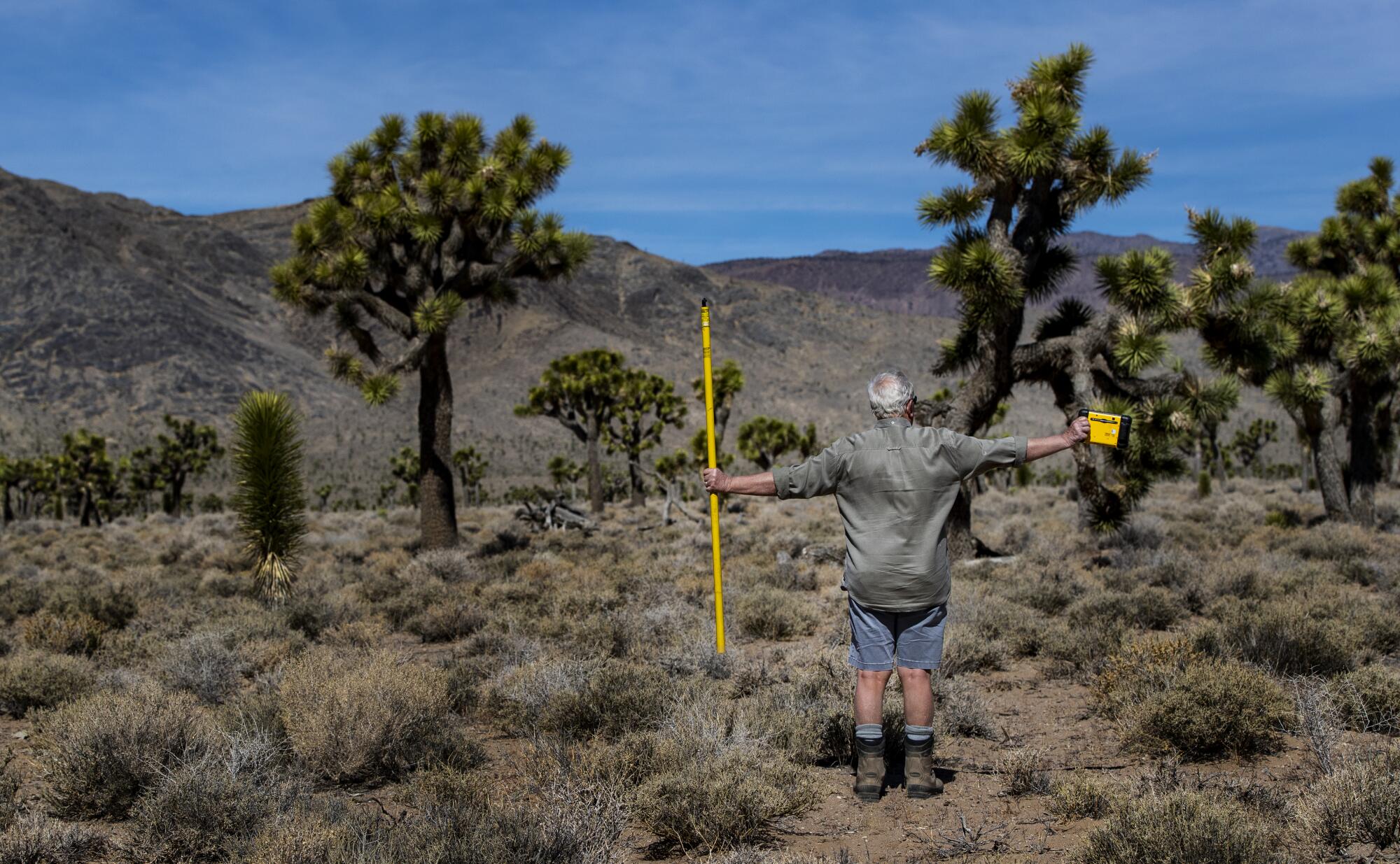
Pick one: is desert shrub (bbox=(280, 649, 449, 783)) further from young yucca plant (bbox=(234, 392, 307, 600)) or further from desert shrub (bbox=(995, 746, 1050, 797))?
young yucca plant (bbox=(234, 392, 307, 600))

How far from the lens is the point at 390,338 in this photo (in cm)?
10500

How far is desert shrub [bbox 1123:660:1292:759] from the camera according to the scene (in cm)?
552

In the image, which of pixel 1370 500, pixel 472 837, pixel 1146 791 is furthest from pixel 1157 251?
pixel 472 837

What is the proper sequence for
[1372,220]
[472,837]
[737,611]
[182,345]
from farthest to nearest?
[182,345], [1372,220], [737,611], [472,837]

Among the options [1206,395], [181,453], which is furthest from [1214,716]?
[181,453]

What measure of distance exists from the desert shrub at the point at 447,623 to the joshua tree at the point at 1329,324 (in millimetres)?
11238

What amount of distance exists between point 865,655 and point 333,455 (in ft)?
233

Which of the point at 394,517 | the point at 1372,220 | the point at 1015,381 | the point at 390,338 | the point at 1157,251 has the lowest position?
the point at 394,517

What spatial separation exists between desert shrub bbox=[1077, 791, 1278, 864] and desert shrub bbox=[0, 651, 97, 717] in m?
6.86

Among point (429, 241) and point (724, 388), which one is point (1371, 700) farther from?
point (724, 388)

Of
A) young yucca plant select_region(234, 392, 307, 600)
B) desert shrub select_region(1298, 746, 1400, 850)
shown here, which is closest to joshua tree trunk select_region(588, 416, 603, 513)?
young yucca plant select_region(234, 392, 307, 600)

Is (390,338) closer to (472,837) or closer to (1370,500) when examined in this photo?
(1370,500)

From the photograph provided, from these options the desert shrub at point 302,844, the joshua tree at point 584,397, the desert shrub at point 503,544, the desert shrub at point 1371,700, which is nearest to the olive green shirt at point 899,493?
the desert shrub at point 302,844

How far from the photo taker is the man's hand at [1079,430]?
458 cm
